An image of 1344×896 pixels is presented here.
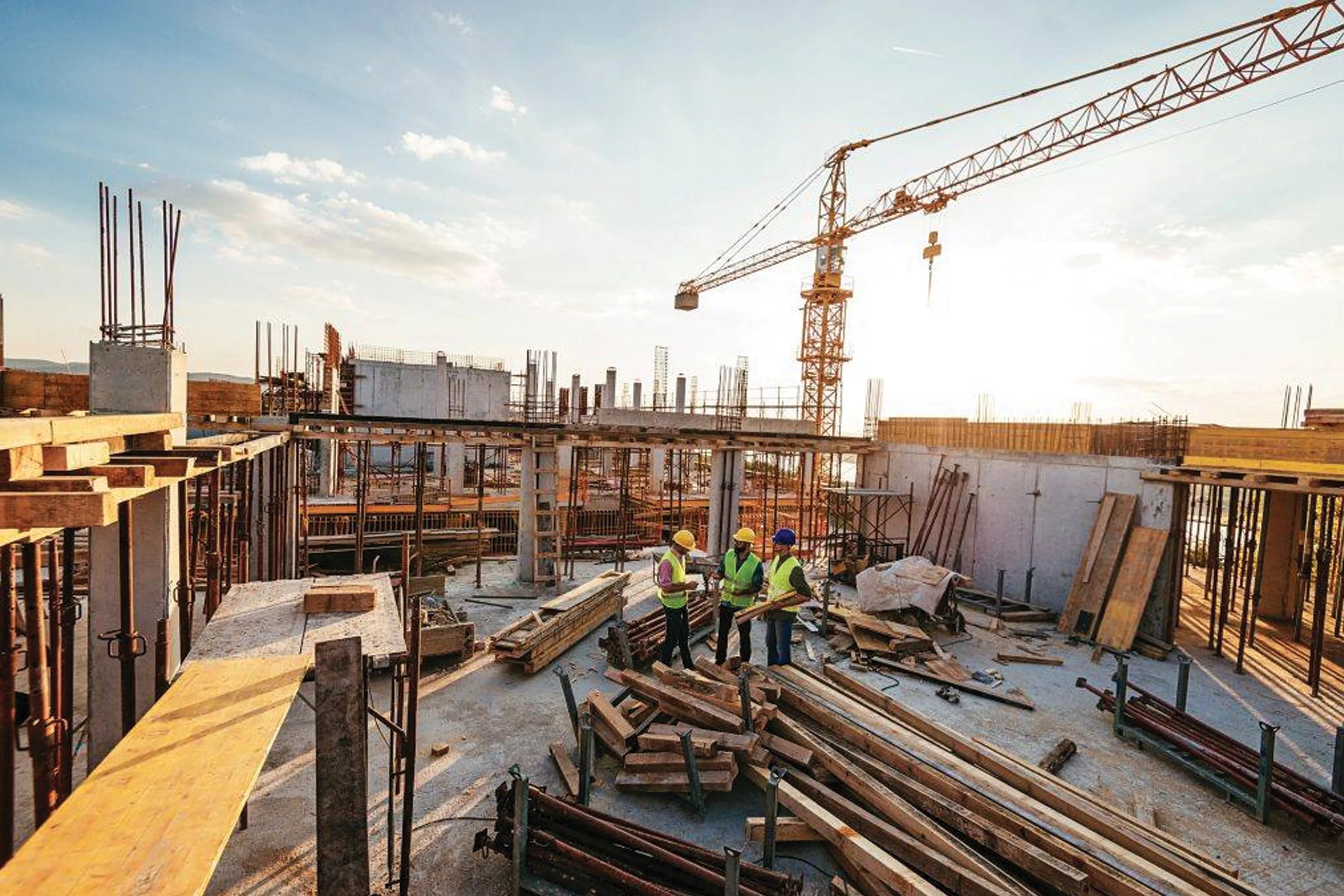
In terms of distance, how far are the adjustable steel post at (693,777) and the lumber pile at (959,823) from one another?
59 centimetres

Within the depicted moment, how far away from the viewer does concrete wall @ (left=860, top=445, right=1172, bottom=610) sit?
12.4 metres

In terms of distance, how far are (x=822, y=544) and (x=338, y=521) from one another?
51.8 ft

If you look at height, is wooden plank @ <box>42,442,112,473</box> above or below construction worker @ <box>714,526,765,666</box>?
above

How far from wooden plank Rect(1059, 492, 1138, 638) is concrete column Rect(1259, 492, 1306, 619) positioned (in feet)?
12.1

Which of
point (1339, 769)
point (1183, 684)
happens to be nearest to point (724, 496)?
point (1183, 684)

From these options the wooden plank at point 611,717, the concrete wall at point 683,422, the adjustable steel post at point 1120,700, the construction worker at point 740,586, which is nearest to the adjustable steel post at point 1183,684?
the adjustable steel post at point 1120,700

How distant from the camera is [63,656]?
4840 mm

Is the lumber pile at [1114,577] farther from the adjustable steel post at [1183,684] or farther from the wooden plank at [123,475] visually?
the wooden plank at [123,475]

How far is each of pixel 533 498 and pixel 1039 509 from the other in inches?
443

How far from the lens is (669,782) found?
5.93 metres

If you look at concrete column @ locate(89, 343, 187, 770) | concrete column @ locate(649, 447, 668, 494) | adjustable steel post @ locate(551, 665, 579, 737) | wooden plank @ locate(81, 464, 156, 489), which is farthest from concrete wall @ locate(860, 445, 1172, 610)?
wooden plank @ locate(81, 464, 156, 489)

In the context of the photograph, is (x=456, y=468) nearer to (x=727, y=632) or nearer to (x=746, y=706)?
Answer: (x=727, y=632)

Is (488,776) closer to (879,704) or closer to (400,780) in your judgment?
(400,780)

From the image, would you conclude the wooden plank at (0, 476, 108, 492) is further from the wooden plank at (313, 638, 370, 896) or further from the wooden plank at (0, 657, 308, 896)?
the wooden plank at (313, 638, 370, 896)
